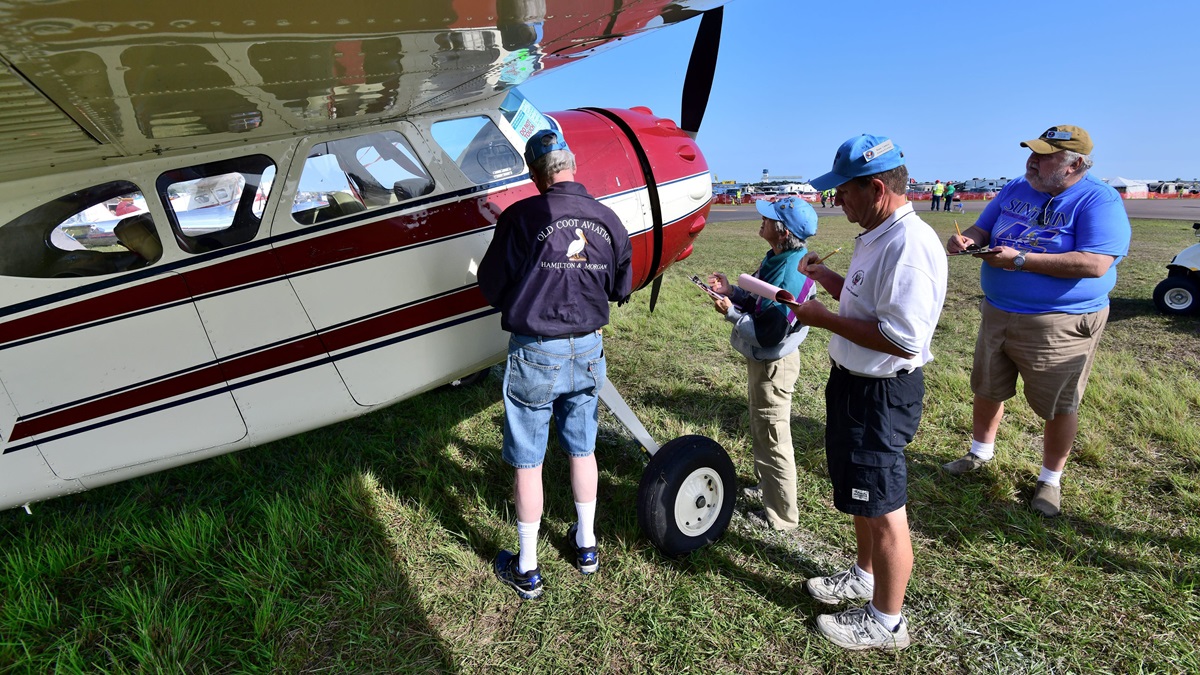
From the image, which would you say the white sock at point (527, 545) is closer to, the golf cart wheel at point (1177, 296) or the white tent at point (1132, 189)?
the golf cart wheel at point (1177, 296)

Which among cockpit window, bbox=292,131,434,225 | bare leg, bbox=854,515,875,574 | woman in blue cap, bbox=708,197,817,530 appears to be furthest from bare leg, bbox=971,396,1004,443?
cockpit window, bbox=292,131,434,225

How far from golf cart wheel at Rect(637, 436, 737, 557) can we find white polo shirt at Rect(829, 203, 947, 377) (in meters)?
1.00

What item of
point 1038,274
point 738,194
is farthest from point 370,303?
point 738,194

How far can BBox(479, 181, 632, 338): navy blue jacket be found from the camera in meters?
2.05

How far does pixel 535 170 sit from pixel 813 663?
2.13m

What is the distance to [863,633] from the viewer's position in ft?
6.94

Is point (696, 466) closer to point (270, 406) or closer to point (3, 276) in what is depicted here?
point (270, 406)

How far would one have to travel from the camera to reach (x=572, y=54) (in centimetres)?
225

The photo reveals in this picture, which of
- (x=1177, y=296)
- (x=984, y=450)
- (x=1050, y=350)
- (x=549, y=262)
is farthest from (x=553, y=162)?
(x=1177, y=296)

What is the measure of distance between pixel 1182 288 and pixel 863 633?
6725mm

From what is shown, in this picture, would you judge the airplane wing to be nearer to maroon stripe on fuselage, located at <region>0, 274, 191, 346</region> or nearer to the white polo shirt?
A: maroon stripe on fuselage, located at <region>0, 274, 191, 346</region>

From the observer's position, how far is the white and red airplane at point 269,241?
164 cm

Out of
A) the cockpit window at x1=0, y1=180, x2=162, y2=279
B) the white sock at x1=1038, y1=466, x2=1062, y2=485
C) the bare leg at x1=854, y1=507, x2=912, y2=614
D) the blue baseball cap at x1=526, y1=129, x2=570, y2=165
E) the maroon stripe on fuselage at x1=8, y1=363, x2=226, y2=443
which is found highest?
the blue baseball cap at x1=526, y1=129, x2=570, y2=165

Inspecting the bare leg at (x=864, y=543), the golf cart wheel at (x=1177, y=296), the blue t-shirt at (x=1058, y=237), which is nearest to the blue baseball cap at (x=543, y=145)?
the bare leg at (x=864, y=543)
